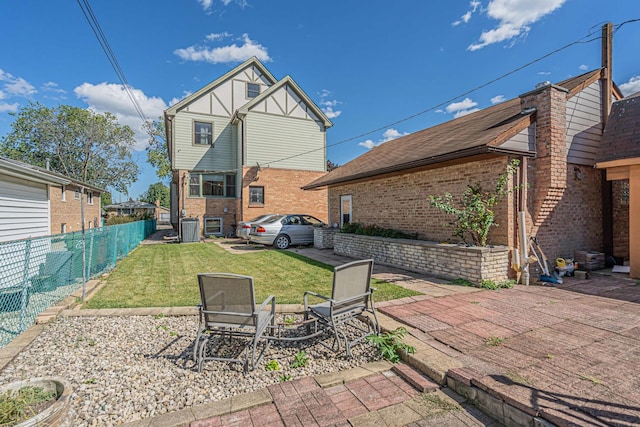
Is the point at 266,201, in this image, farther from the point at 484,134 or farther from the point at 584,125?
the point at 584,125

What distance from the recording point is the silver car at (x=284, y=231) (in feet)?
42.7

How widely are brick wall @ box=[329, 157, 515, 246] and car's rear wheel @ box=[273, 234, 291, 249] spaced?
328 centimetres

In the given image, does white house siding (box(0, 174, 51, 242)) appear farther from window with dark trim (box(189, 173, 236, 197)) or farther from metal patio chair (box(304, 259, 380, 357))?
window with dark trim (box(189, 173, 236, 197))

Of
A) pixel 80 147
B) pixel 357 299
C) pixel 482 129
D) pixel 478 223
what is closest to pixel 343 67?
pixel 482 129

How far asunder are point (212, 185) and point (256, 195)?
3.18 meters

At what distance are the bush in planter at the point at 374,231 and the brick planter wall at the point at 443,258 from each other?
0.45m

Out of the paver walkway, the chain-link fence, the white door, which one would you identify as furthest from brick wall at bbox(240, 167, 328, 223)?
the paver walkway

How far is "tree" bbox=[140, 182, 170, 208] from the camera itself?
82.0 meters

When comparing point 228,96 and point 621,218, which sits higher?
point 228,96

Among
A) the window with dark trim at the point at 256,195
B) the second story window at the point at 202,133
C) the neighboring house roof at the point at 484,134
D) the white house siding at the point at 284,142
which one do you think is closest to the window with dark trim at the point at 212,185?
the second story window at the point at 202,133

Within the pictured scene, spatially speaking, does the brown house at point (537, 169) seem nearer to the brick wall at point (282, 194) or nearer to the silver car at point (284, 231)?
the silver car at point (284, 231)

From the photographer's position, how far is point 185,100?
18328 millimetres

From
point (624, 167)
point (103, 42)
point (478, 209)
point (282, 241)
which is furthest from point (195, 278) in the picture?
point (624, 167)

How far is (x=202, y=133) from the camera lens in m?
19.1
